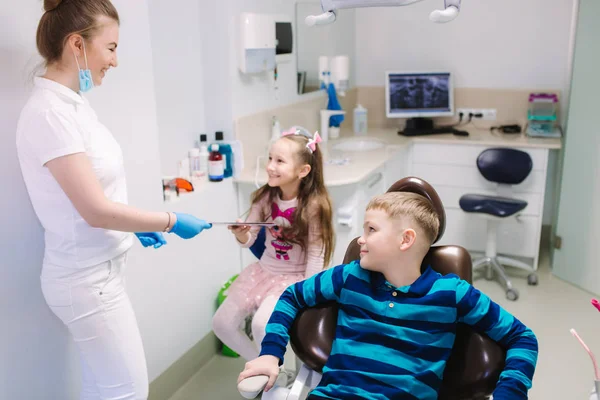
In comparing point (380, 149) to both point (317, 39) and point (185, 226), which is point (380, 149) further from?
point (185, 226)

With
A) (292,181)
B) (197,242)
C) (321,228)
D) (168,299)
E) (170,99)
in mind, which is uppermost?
(170,99)

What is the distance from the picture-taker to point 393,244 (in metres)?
1.57

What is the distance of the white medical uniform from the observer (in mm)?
1467

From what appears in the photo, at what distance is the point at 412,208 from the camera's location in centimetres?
160

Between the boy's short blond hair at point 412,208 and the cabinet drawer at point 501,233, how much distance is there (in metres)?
2.40

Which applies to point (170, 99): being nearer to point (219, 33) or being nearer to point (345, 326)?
point (219, 33)

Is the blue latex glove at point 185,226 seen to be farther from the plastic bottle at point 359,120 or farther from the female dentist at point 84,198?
the plastic bottle at point 359,120

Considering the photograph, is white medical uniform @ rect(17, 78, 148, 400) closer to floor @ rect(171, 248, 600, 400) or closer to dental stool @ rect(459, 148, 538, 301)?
floor @ rect(171, 248, 600, 400)

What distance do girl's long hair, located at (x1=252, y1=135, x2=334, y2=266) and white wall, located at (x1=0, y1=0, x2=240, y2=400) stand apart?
1.66ft

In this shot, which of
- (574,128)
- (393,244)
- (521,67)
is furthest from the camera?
(521,67)

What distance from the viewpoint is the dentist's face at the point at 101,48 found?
1513mm

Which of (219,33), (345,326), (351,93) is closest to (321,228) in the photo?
(345,326)

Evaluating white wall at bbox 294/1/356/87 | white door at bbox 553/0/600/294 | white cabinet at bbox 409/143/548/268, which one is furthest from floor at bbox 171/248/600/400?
white wall at bbox 294/1/356/87

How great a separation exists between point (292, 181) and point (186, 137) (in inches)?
32.8
